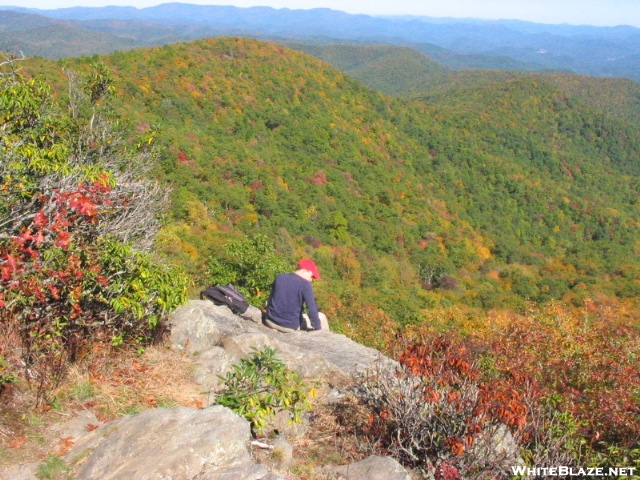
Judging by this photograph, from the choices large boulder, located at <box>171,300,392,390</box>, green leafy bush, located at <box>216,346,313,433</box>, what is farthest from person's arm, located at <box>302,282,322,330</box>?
green leafy bush, located at <box>216,346,313,433</box>

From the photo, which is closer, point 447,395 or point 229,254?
point 447,395

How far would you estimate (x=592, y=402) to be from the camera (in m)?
5.13

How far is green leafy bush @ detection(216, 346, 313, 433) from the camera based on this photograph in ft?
12.5

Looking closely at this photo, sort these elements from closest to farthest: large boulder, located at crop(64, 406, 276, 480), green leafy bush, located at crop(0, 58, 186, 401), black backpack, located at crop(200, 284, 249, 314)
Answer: large boulder, located at crop(64, 406, 276, 480)
green leafy bush, located at crop(0, 58, 186, 401)
black backpack, located at crop(200, 284, 249, 314)

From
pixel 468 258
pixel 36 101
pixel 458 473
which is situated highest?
pixel 36 101

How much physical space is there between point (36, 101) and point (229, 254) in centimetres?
503

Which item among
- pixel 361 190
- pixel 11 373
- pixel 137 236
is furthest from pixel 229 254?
pixel 361 190

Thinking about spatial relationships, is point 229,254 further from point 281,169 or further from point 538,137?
point 538,137

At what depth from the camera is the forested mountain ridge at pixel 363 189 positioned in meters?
35.2

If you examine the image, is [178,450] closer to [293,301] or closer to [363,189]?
[293,301]

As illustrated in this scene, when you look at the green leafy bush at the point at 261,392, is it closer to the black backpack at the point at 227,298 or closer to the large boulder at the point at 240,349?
the large boulder at the point at 240,349

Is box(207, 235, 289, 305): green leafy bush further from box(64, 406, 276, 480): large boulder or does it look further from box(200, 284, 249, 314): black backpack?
box(64, 406, 276, 480): large boulder

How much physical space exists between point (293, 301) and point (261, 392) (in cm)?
291

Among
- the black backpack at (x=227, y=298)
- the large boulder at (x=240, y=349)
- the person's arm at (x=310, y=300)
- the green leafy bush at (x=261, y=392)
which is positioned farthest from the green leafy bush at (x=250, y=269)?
the green leafy bush at (x=261, y=392)
